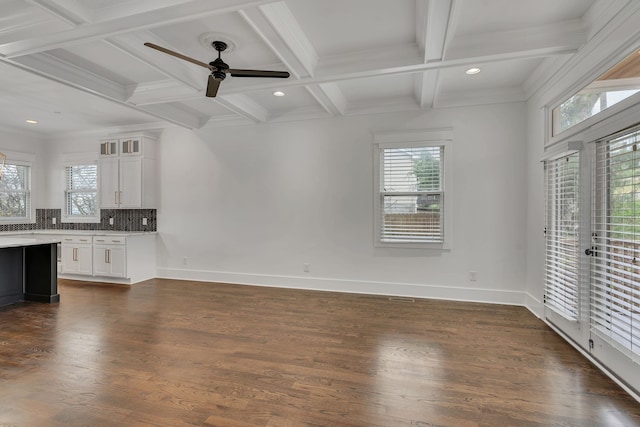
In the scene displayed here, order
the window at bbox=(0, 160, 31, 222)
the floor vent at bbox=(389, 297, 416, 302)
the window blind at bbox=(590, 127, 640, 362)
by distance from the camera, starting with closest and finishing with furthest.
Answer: the window blind at bbox=(590, 127, 640, 362)
the floor vent at bbox=(389, 297, 416, 302)
the window at bbox=(0, 160, 31, 222)

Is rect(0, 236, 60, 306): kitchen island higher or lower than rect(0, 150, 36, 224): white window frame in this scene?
lower

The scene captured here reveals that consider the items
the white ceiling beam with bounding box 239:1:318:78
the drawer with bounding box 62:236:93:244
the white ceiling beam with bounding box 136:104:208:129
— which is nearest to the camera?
the white ceiling beam with bounding box 239:1:318:78

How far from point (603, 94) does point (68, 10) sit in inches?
169

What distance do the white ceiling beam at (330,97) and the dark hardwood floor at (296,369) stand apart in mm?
2756

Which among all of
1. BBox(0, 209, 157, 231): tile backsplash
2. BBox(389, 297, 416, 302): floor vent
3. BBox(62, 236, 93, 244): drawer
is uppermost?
BBox(0, 209, 157, 231): tile backsplash

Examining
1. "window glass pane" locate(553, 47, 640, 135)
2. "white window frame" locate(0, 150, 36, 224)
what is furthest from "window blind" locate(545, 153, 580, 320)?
"white window frame" locate(0, 150, 36, 224)

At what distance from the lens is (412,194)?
4641 mm

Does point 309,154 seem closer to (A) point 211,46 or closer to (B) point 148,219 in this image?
(A) point 211,46

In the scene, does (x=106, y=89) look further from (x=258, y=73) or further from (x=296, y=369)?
(x=296, y=369)

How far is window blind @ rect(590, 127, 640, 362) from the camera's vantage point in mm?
2178

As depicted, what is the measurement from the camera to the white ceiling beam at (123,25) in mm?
2287

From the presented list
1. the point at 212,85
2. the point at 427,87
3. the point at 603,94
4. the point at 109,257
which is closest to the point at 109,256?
the point at 109,257

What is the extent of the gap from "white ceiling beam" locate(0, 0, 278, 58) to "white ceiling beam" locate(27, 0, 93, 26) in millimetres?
65

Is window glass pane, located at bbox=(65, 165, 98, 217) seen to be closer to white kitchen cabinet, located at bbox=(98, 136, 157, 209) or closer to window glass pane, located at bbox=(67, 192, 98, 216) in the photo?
window glass pane, located at bbox=(67, 192, 98, 216)
